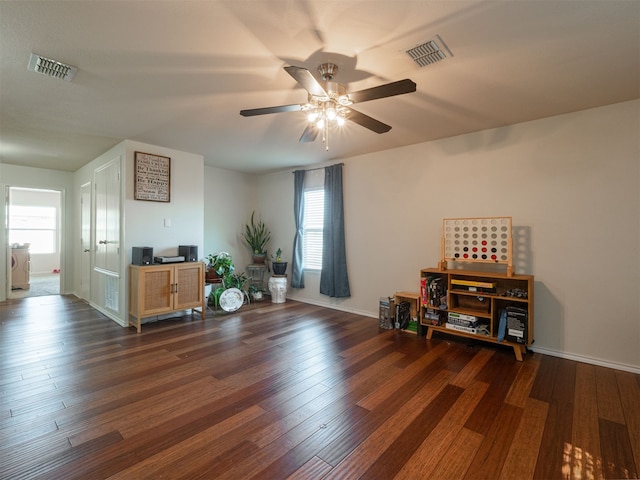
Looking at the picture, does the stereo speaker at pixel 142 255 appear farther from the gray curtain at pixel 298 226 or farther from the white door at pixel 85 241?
the gray curtain at pixel 298 226

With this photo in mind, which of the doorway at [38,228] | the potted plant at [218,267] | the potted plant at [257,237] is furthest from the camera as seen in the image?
the doorway at [38,228]

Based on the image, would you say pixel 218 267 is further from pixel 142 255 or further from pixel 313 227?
pixel 313 227

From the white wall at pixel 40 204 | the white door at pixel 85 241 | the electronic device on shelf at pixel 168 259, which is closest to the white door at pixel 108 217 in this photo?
the white door at pixel 85 241

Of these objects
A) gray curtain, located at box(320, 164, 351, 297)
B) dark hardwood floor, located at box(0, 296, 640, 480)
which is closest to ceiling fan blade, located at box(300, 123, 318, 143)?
gray curtain, located at box(320, 164, 351, 297)

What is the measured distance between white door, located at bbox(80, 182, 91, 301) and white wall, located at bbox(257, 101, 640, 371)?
512 cm

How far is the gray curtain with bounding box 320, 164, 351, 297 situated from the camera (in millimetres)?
4781

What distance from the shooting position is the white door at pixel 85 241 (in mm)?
5219

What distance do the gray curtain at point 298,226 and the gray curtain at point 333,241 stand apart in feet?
1.88

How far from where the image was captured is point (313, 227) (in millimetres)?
5367

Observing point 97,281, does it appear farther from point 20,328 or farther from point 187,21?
point 187,21

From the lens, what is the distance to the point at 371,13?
1.70 meters

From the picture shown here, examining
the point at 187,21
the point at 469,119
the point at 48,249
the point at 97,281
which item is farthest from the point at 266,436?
the point at 48,249

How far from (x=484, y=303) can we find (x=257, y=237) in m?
4.11

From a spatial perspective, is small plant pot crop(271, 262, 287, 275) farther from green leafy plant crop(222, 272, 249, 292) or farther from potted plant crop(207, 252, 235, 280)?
potted plant crop(207, 252, 235, 280)
